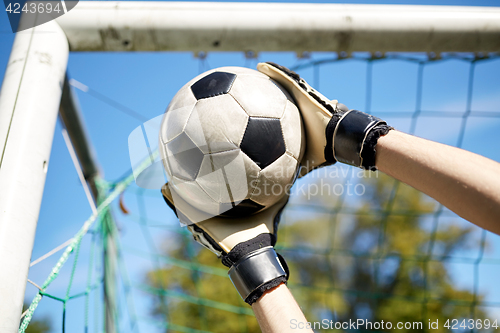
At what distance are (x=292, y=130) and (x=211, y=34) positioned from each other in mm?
774

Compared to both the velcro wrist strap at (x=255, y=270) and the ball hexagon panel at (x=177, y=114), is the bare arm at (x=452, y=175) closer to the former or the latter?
the velcro wrist strap at (x=255, y=270)

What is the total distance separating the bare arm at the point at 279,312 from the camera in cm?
95

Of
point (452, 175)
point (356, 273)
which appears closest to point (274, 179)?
point (452, 175)

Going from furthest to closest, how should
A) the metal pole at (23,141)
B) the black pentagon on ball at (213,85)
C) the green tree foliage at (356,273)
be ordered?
1. the green tree foliage at (356,273)
2. the black pentagon on ball at (213,85)
3. the metal pole at (23,141)

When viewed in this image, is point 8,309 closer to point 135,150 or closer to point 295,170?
point 135,150

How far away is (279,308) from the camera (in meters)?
1.01

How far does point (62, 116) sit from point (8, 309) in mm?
1225

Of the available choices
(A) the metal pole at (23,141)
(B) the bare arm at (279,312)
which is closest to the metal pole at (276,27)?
(A) the metal pole at (23,141)

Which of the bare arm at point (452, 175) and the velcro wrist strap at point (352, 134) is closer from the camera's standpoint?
the bare arm at point (452, 175)

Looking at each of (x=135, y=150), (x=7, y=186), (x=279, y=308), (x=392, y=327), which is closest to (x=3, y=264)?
(x=7, y=186)

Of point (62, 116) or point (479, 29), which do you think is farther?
point (62, 116)

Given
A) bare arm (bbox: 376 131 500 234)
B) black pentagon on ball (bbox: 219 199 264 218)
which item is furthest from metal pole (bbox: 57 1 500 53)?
bare arm (bbox: 376 131 500 234)

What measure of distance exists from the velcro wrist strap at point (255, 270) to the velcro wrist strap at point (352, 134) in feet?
1.30

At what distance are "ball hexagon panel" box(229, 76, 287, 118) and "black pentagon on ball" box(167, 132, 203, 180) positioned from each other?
0.23m
